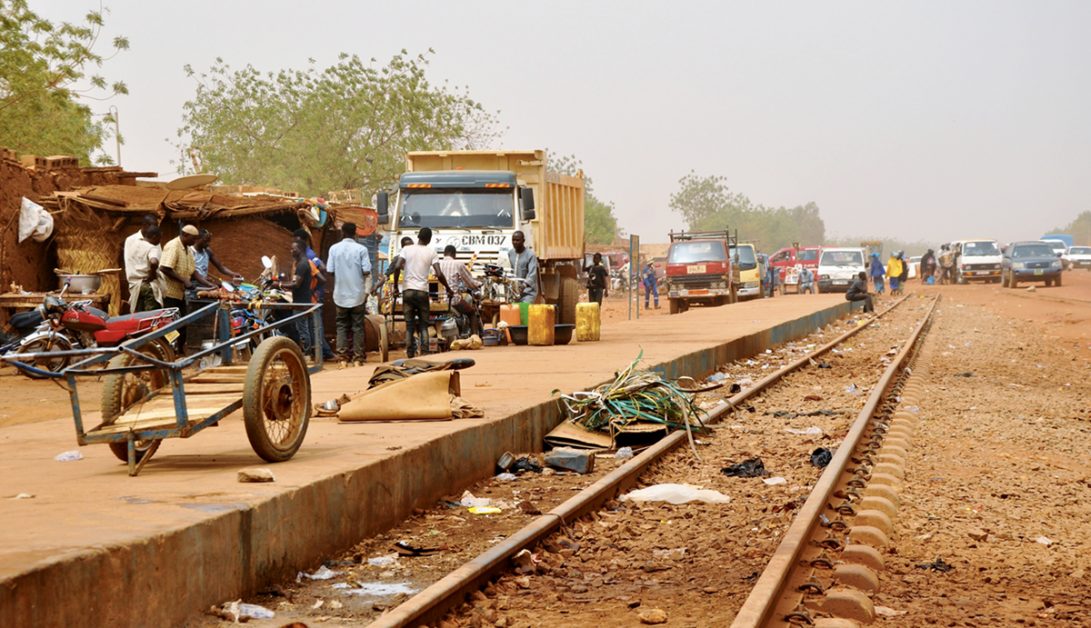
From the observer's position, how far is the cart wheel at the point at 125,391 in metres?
6.94

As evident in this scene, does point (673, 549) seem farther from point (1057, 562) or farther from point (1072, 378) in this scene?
point (1072, 378)

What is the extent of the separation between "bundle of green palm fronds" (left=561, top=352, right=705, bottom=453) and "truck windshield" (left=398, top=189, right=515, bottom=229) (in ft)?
28.0

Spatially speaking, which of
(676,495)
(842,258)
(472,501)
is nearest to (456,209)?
(472,501)

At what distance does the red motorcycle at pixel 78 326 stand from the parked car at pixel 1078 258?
220 ft

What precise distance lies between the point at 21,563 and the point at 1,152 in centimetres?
1380

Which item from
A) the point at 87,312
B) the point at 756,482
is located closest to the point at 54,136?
the point at 87,312

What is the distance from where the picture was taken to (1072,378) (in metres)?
16.8

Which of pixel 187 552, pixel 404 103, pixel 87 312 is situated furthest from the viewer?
pixel 404 103

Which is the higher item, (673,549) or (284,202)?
(284,202)

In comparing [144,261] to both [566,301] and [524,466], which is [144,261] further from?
[566,301]

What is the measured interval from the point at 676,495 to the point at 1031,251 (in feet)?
156

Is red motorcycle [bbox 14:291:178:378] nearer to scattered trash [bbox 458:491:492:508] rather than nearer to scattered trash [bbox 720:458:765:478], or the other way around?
scattered trash [bbox 458:491:492:508]

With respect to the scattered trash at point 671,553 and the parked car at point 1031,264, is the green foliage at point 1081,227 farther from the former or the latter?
the scattered trash at point 671,553

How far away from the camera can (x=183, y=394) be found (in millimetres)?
6344
